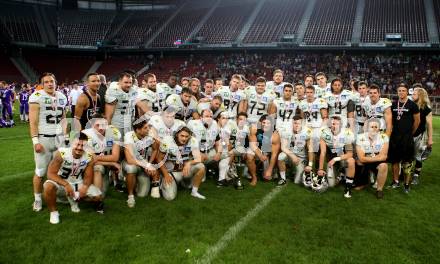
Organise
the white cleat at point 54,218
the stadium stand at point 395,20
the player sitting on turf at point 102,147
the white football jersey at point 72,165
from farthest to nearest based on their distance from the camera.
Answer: the stadium stand at point 395,20 → the player sitting on turf at point 102,147 → the white football jersey at point 72,165 → the white cleat at point 54,218

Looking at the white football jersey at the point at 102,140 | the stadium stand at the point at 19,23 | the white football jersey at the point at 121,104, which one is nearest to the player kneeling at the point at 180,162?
the white football jersey at the point at 102,140

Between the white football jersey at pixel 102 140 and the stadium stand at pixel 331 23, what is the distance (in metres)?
28.6

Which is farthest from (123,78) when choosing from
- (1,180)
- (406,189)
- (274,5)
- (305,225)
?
(274,5)

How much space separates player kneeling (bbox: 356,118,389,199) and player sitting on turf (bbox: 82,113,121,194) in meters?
4.32

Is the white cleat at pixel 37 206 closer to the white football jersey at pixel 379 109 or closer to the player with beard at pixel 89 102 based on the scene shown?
the player with beard at pixel 89 102

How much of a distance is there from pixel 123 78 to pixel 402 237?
5049 mm

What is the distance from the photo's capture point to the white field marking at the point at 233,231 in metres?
4.08

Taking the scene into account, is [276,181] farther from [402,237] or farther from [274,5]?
[274,5]

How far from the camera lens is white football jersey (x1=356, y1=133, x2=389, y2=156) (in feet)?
21.2

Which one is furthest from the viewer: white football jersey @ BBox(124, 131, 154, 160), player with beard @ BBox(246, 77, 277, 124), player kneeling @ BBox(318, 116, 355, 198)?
player with beard @ BBox(246, 77, 277, 124)

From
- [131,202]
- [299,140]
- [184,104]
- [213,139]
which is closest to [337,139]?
[299,140]

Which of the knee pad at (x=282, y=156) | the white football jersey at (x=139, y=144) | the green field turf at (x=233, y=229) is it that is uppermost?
the white football jersey at (x=139, y=144)

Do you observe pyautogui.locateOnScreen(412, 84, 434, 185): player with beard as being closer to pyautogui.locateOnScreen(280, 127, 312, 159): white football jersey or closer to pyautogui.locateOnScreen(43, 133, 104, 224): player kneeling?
pyautogui.locateOnScreen(280, 127, 312, 159): white football jersey

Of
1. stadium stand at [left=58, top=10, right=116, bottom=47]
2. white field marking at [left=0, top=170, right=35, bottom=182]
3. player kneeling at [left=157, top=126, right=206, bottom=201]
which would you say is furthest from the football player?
stadium stand at [left=58, top=10, right=116, bottom=47]
